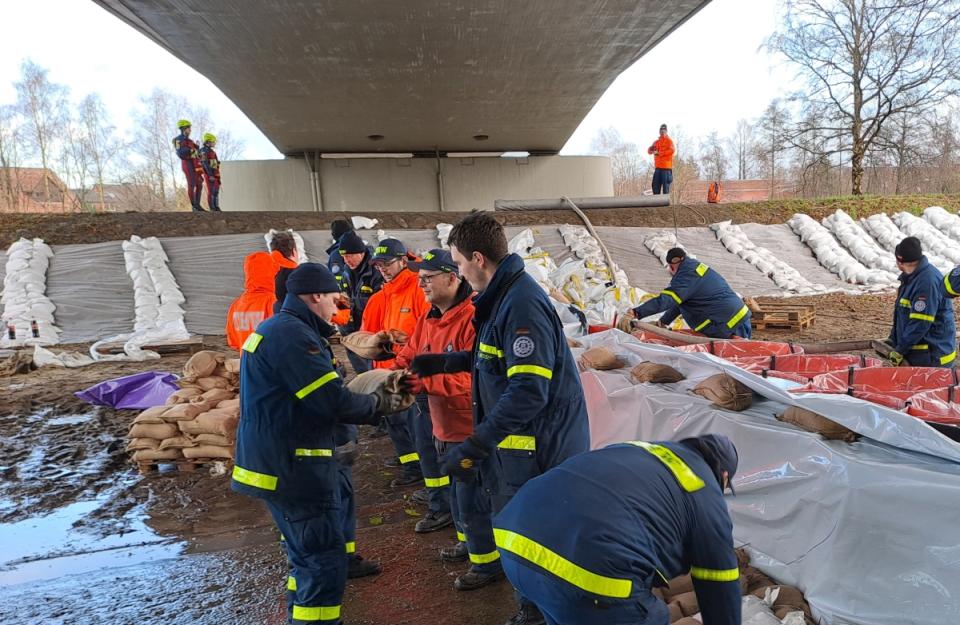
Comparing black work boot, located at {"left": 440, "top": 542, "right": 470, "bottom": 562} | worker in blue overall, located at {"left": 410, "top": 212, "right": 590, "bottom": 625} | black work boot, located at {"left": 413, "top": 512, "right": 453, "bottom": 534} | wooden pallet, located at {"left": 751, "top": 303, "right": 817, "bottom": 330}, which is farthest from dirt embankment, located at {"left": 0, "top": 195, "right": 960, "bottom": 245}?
worker in blue overall, located at {"left": 410, "top": 212, "right": 590, "bottom": 625}

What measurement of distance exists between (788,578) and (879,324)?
28.3ft

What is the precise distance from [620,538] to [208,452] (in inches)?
168

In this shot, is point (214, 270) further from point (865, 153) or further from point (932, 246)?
point (865, 153)

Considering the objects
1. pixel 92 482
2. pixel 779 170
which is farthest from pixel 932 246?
pixel 779 170

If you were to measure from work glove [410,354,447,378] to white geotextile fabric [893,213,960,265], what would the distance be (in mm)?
15931

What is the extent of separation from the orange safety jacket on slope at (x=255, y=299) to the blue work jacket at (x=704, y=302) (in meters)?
3.66

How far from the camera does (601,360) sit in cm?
450

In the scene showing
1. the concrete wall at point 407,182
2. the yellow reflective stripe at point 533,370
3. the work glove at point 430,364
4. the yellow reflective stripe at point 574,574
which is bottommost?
the yellow reflective stripe at point 574,574

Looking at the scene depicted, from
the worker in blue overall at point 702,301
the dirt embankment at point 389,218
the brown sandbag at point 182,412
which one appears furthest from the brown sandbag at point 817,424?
the dirt embankment at point 389,218

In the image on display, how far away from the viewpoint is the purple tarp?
6461mm

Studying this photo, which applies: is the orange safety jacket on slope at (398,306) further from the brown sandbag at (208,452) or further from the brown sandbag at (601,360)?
the brown sandbag at (208,452)

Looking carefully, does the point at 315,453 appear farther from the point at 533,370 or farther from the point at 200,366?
the point at 200,366

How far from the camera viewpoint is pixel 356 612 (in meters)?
2.88

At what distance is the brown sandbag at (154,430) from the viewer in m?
4.77
